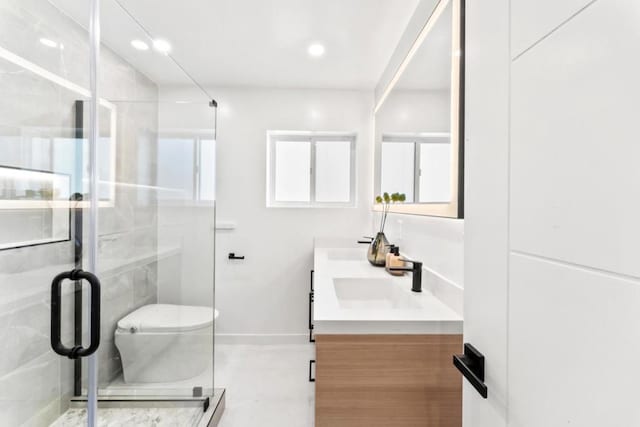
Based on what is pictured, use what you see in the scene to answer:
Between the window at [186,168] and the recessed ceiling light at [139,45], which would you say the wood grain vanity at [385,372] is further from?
the recessed ceiling light at [139,45]

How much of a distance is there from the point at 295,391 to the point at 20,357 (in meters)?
1.57

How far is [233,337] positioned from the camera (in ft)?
9.43

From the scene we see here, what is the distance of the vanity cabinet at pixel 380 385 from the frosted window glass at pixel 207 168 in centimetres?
168

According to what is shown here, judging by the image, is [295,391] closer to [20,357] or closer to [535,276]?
[20,357]

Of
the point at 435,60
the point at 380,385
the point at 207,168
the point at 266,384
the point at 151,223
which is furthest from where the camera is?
the point at 207,168

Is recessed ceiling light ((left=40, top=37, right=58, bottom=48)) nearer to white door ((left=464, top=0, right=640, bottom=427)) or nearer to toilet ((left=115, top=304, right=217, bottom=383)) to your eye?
toilet ((left=115, top=304, right=217, bottom=383))

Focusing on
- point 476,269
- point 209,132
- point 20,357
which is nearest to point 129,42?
point 209,132

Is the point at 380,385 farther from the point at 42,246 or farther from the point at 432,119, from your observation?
the point at 42,246

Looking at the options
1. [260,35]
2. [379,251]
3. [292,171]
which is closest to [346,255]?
[379,251]

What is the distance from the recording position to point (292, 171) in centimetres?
304

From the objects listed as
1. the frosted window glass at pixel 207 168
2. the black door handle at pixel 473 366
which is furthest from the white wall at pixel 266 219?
the black door handle at pixel 473 366

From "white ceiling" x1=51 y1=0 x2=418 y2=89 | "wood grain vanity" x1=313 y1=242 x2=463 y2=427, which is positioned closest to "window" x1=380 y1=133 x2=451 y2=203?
"wood grain vanity" x1=313 y1=242 x2=463 y2=427

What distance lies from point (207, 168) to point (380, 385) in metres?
2.00

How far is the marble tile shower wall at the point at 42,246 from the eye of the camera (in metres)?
1.23
